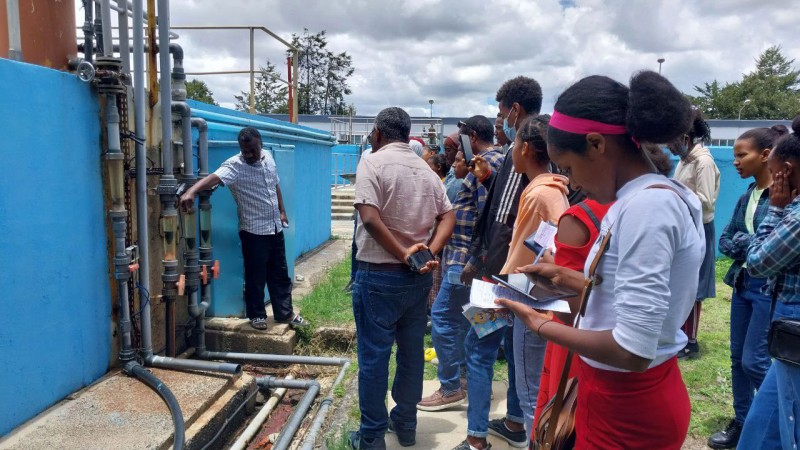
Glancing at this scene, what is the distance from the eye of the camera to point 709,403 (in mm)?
4020

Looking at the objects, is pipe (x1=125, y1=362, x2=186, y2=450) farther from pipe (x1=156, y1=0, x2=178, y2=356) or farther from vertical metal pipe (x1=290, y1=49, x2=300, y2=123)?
vertical metal pipe (x1=290, y1=49, x2=300, y2=123)

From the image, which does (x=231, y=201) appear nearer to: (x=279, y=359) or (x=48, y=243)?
(x=279, y=359)

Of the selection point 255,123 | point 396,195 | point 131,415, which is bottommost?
point 131,415

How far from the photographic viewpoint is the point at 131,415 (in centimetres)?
343

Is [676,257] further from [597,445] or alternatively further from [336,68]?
[336,68]

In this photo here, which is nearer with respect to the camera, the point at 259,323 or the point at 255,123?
the point at 259,323

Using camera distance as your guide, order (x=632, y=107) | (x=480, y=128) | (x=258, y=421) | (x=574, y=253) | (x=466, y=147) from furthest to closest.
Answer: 1. (x=258, y=421)
2. (x=480, y=128)
3. (x=466, y=147)
4. (x=574, y=253)
5. (x=632, y=107)

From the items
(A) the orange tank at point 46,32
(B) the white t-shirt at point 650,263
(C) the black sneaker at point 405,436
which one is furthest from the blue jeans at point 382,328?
(A) the orange tank at point 46,32

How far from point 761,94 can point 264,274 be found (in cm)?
5045

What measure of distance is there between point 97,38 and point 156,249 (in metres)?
1.63

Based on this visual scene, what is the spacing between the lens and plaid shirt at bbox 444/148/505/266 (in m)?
3.70

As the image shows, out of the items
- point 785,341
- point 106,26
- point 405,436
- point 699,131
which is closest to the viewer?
point 785,341

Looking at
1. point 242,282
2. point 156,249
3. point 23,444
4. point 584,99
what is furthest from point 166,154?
point 584,99

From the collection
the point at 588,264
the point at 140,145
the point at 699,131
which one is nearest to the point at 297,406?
the point at 140,145
